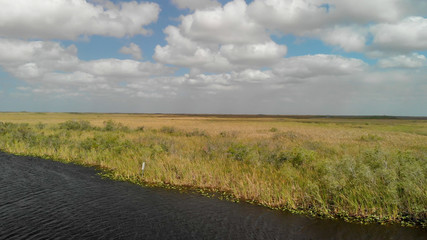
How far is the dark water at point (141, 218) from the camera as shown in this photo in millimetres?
9953

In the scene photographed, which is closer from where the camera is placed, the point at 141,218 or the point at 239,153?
the point at 141,218

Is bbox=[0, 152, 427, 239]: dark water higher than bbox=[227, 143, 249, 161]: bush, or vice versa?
bbox=[227, 143, 249, 161]: bush

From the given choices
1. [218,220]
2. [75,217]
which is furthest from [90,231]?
[218,220]

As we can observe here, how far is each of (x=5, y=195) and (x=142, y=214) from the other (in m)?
8.49

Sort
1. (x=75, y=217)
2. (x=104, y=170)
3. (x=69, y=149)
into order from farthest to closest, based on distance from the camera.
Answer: (x=69, y=149), (x=104, y=170), (x=75, y=217)

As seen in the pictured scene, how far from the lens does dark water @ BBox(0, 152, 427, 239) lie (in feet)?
32.7

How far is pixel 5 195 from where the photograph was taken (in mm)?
13734

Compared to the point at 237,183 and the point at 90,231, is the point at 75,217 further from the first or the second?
the point at 237,183

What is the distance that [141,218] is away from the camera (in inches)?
448

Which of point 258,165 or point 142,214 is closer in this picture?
point 142,214

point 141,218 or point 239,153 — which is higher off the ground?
point 239,153

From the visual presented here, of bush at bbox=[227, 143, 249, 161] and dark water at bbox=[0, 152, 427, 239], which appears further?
bush at bbox=[227, 143, 249, 161]

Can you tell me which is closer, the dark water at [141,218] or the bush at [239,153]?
the dark water at [141,218]

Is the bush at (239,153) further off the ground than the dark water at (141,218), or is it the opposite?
the bush at (239,153)
